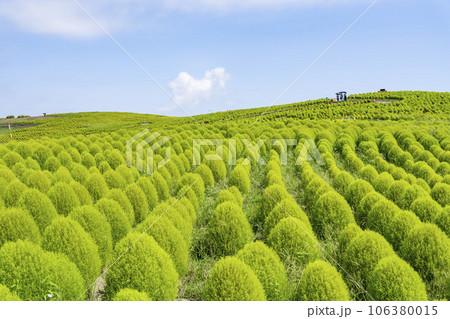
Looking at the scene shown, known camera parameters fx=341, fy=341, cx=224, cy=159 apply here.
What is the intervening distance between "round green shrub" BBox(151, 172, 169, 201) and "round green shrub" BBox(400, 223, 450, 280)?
6.70m

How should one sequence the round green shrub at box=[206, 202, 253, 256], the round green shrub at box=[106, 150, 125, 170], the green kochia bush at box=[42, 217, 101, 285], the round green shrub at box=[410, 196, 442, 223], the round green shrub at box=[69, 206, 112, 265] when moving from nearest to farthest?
the green kochia bush at box=[42, 217, 101, 285] < the round green shrub at box=[69, 206, 112, 265] < the round green shrub at box=[206, 202, 253, 256] < the round green shrub at box=[410, 196, 442, 223] < the round green shrub at box=[106, 150, 125, 170]

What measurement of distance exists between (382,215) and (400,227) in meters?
0.69

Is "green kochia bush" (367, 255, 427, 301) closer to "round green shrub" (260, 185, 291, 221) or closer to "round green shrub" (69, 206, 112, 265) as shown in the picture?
"round green shrub" (260, 185, 291, 221)

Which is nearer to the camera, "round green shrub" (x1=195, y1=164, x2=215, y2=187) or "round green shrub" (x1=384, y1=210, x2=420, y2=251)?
"round green shrub" (x1=384, y1=210, x2=420, y2=251)

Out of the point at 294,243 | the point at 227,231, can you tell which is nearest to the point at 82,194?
the point at 227,231

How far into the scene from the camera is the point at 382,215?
7910 mm

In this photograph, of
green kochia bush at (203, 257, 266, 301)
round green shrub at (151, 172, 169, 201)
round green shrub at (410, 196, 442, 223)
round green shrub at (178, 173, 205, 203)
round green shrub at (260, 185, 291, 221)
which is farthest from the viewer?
round green shrub at (151, 172, 169, 201)

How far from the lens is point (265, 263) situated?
514 centimetres

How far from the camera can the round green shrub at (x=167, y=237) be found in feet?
19.8

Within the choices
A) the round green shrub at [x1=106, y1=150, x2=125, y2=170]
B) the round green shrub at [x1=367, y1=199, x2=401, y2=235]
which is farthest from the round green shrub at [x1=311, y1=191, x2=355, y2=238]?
the round green shrub at [x1=106, y1=150, x2=125, y2=170]

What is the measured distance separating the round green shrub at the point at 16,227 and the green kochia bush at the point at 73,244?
41.5 inches

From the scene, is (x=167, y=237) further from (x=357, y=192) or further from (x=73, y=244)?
(x=357, y=192)

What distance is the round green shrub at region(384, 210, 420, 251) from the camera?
7.17m

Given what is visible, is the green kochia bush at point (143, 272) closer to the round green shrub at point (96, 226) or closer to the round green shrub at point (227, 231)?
the round green shrub at point (96, 226)
